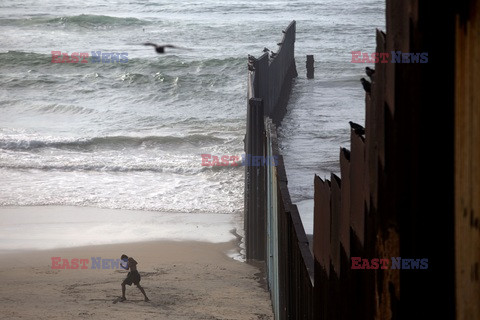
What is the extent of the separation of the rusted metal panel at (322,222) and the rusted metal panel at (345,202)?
406 millimetres

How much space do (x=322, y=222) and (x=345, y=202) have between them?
31.9 inches

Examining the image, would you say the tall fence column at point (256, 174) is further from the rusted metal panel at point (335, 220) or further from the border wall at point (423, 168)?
the border wall at point (423, 168)

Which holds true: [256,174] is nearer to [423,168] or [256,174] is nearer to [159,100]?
[423,168]

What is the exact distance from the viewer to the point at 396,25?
1.72 meters

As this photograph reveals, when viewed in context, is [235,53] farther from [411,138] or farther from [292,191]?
[411,138]

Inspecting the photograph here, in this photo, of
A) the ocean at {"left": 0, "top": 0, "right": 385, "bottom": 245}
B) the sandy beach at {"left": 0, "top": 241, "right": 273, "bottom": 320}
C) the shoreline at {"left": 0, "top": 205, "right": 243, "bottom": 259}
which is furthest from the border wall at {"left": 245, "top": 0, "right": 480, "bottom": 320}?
the shoreline at {"left": 0, "top": 205, "right": 243, "bottom": 259}

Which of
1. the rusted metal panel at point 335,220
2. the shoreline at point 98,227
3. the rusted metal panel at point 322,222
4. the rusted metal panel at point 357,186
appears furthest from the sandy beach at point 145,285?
the rusted metal panel at point 357,186

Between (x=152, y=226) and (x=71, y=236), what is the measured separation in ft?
4.57

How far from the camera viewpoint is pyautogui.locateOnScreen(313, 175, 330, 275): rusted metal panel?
318 cm

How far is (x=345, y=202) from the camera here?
2.60 m

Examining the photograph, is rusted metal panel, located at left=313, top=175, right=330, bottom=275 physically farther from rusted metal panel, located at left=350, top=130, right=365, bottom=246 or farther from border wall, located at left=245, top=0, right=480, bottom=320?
border wall, located at left=245, top=0, right=480, bottom=320

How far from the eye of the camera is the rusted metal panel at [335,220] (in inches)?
111

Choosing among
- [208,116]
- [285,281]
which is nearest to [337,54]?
[208,116]

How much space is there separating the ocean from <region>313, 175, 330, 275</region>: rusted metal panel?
250 inches
